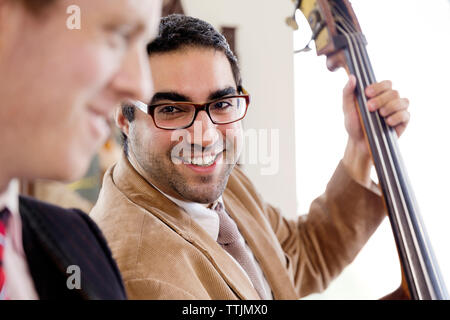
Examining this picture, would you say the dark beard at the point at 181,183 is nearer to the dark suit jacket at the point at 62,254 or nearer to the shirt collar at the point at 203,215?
the shirt collar at the point at 203,215

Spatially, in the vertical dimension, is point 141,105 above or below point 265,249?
above

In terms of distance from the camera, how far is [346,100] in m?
0.68

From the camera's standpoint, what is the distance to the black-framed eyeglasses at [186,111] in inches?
20.2

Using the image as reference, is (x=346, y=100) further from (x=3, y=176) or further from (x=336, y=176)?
(x=3, y=176)

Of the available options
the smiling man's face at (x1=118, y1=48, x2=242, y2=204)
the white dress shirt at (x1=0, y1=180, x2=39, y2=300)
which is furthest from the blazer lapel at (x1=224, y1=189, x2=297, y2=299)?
the white dress shirt at (x1=0, y1=180, x2=39, y2=300)

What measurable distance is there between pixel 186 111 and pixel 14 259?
0.92 ft

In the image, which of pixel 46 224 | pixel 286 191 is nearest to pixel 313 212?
pixel 286 191

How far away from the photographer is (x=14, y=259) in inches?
10.9

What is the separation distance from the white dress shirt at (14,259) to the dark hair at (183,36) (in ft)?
0.90

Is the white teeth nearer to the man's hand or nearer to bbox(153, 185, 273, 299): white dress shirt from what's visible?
bbox(153, 185, 273, 299): white dress shirt

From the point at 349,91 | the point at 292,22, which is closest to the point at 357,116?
the point at 349,91

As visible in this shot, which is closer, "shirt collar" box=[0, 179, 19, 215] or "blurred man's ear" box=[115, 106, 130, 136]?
"shirt collar" box=[0, 179, 19, 215]

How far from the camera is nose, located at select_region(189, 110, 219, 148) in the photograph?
51cm

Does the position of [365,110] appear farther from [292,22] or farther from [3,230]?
[3,230]
